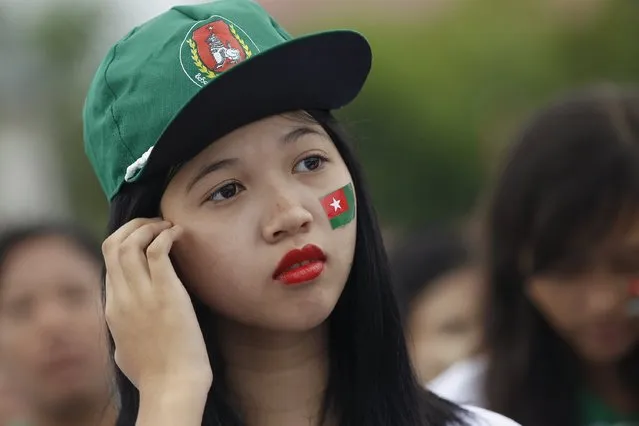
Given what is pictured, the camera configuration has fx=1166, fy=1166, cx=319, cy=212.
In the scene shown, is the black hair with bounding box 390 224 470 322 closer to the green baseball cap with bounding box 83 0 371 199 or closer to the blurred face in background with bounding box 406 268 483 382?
the blurred face in background with bounding box 406 268 483 382

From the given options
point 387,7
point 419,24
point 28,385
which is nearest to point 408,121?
point 419,24

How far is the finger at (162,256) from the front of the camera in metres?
2.14

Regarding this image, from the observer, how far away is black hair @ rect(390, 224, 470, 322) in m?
5.00

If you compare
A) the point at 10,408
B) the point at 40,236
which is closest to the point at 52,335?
the point at 10,408

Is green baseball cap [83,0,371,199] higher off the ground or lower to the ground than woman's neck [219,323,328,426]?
higher

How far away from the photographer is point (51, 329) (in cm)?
388

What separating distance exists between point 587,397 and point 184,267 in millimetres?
1577

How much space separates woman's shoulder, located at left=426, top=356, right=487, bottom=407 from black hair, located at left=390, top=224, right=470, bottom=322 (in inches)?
48.3

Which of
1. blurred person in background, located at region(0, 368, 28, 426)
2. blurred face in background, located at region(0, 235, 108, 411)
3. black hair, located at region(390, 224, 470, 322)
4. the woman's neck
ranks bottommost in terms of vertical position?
black hair, located at region(390, 224, 470, 322)

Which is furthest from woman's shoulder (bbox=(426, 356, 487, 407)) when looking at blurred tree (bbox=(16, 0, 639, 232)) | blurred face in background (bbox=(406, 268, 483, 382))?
blurred tree (bbox=(16, 0, 639, 232))

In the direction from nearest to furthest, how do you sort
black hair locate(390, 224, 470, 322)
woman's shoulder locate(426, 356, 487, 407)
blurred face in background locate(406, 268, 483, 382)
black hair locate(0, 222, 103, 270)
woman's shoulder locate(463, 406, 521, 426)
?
woman's shoulder locate(463, 406, 521, 426)
woman's shoulder locate(426, 356, 487, 407)
black hair locate(0, 222, 103, 270)
blurred face in background locate(406, 268, 483, 382)
black hair locate(390, 224, 470, 322)

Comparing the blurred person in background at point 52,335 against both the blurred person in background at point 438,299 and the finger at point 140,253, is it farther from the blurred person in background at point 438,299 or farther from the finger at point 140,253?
the finger at point 140,253

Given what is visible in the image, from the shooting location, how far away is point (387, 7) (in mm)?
33875

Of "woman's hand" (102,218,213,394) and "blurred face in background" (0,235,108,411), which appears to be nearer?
"woman's hand" (102,218,213,394)
